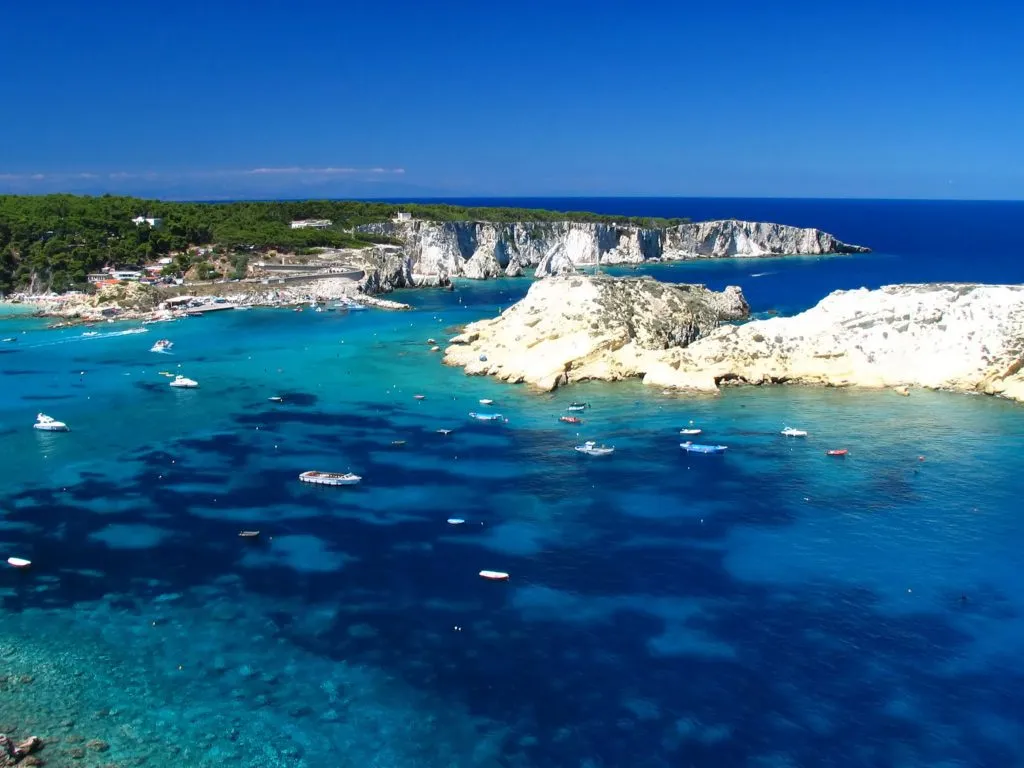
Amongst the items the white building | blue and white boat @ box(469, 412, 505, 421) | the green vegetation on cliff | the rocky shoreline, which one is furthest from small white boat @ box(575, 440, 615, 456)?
the white building

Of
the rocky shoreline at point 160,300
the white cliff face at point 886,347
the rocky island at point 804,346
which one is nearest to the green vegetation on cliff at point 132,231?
the rocky shoreline at point 160,300

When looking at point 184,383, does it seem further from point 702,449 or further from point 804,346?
point 804,346

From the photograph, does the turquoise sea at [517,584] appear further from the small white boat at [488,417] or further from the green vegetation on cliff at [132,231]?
the green vegetation on cliff at [132,231]

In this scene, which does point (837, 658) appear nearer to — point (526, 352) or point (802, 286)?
point (526, 352)

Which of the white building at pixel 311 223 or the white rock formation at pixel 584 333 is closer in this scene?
the white rock formation at pixel 584 333

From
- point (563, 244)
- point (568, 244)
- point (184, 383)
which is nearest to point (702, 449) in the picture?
point (184, 383)
